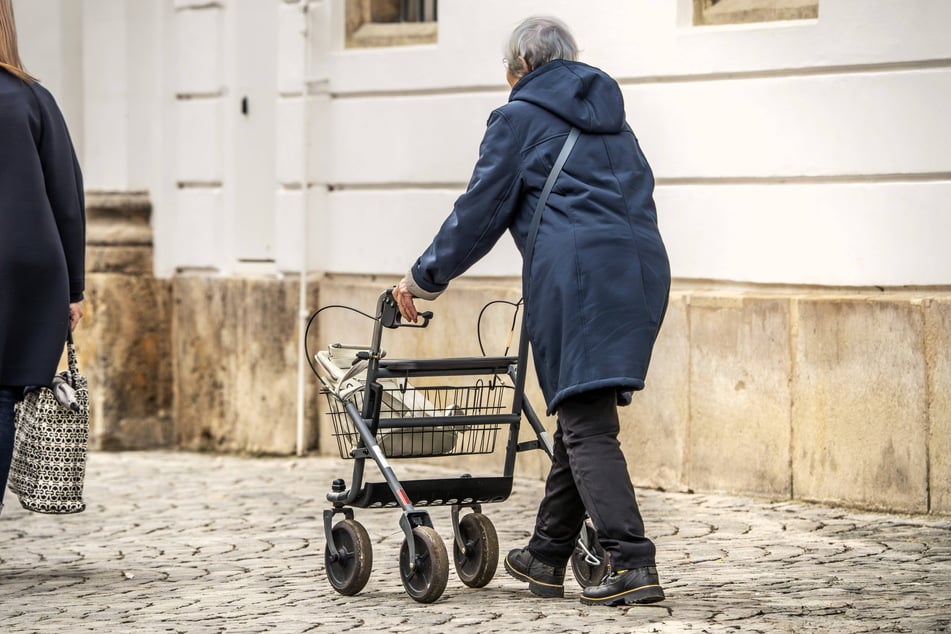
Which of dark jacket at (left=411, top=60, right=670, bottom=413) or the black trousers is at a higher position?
dark jacket at (left=411, top=60, right=670, bottom=413)

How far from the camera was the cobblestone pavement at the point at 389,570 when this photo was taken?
4.99 m

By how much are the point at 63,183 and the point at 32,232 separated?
23 cm

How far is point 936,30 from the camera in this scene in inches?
273

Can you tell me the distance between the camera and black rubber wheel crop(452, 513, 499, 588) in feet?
17.9

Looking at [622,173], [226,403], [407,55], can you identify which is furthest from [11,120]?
[226,403]

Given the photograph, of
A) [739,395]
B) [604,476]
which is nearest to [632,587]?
[604,476]

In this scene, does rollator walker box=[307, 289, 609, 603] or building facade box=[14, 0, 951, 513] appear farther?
building facade box=[14, 0, 951, 513]

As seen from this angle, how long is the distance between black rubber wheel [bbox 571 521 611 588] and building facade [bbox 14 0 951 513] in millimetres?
2157

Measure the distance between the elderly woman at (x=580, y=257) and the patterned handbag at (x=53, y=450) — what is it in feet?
4.35

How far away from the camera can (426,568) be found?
5.17 m

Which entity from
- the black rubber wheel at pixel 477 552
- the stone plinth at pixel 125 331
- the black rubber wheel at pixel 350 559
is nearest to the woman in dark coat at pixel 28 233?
the black rubber wheel at pixel 350 559

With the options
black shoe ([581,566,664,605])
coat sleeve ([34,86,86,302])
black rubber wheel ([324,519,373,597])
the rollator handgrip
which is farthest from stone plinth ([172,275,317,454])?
black shoe ([581,566,664,605])

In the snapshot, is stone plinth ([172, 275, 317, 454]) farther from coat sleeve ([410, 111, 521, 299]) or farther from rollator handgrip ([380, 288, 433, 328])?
coat sleeve ([410, 111, 521, 299])

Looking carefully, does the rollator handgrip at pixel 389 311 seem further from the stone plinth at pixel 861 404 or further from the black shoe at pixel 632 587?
the stone plinth at pixel 861 404
